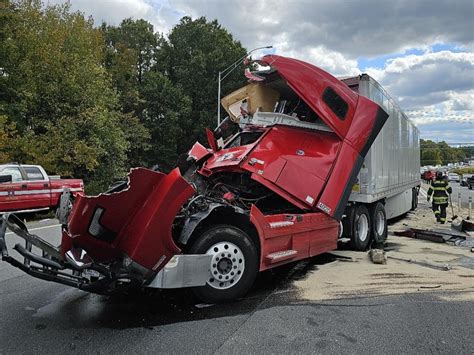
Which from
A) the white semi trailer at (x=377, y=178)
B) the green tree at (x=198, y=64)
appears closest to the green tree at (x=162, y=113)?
the green tree at (x=198, y=64)

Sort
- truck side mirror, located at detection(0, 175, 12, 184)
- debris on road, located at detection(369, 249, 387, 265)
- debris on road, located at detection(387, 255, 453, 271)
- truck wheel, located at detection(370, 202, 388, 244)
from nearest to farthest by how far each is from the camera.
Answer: debris on road, located at detection(387, 255, 453, 271), debris on road, located at detection(369, 249, 387, 265), truck wheel, located at detection(370, 202, 388, 244), truck side mirror, located at detection(0, 175, 12, 184)

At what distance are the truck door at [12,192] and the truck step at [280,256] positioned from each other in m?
10.5

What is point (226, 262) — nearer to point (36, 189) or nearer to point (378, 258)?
point (378, 258)

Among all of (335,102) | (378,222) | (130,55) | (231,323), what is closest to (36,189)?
(378,222)

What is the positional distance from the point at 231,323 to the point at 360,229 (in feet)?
16.2

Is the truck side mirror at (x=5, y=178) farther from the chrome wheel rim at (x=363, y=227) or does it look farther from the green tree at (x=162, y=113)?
the green tree at (x=162, y=113)

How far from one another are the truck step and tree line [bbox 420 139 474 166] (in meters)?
97.5

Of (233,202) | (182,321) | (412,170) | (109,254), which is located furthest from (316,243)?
(412,170)

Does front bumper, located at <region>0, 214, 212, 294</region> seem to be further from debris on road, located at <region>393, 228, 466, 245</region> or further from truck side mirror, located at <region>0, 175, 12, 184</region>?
truck side mirror, located at <region>0, 175, 12, 184</region>

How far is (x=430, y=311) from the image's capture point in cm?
465

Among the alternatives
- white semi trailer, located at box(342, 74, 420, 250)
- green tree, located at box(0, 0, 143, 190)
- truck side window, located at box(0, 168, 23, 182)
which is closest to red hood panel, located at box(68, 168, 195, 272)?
white semi trailer, located at box(342, 74, 420, 250)

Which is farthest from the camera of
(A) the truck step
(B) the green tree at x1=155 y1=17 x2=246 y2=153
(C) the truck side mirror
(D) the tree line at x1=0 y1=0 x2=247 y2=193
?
(B) the green tree at x1=155 y1=17 x2=246 y2=153

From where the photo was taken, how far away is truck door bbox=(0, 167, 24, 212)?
1296 centimetres

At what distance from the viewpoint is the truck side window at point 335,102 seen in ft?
21.0
